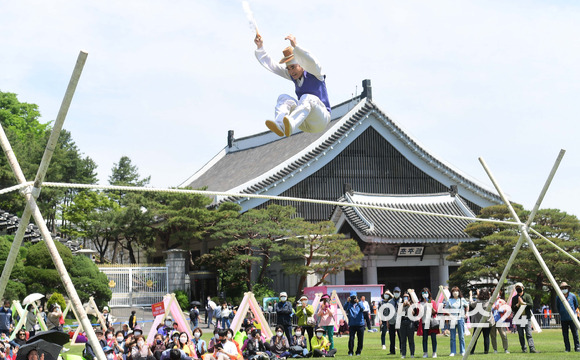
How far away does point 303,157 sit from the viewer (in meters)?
29.2

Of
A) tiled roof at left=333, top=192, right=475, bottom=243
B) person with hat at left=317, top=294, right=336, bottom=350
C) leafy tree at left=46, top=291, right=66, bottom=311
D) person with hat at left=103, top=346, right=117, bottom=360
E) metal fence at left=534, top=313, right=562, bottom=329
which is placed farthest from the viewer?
tiled roof at left=333, top=192, right=475, bottom=243

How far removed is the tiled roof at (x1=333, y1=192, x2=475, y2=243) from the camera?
26.1m

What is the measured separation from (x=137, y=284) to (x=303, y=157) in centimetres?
792

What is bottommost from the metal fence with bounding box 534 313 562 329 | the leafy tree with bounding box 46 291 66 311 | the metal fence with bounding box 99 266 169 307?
the metal fence with bounding box 534 313 562 329

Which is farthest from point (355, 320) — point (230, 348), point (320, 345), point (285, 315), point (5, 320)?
point (5, 320)

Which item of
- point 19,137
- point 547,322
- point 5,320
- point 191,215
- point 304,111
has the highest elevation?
point 19,137

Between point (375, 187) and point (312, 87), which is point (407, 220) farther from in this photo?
point (312, 87)

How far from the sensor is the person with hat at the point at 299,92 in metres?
7.18

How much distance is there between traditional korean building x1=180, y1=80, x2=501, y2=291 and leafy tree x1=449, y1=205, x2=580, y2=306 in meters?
3.54

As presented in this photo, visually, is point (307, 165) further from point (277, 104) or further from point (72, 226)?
point (277, 104)

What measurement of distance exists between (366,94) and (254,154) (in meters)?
8.85

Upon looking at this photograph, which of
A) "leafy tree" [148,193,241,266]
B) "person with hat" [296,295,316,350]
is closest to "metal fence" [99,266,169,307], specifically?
"leafy tree" [148,193,241,266]

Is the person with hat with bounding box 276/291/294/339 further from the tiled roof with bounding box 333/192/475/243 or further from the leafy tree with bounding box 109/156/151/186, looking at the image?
the leafy tree with bounding box 109/156/151/186

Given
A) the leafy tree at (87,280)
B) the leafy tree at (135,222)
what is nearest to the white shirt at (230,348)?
the leafy tree at (87,280)
